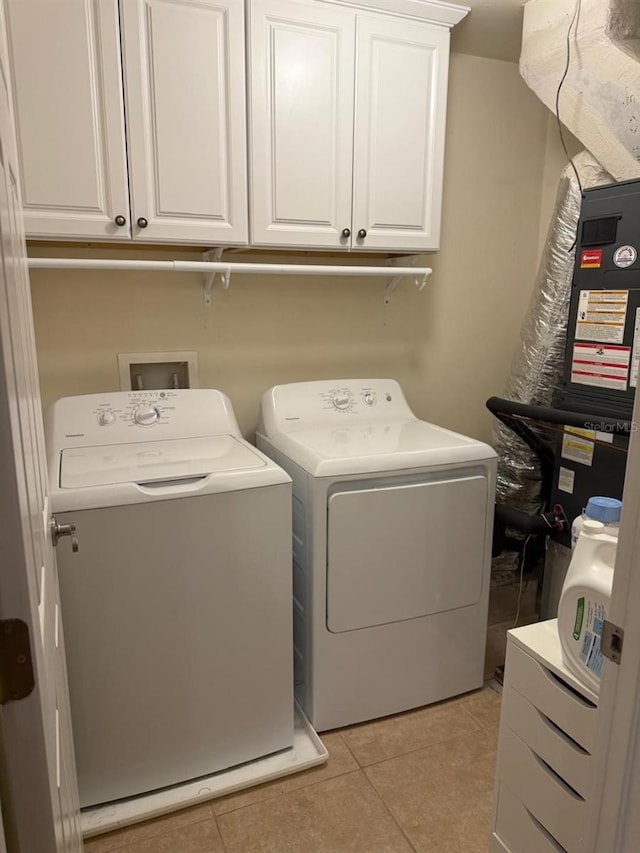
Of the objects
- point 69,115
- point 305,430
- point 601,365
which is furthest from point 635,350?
point 69,115

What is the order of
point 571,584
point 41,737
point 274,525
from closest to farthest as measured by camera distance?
point 41,737 → point 571,584 → point 274,525

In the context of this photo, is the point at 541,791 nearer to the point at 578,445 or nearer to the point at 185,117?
the point at 578,445

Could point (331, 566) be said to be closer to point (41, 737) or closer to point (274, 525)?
point (274, 525)

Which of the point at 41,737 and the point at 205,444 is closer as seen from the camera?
the point at 41,737

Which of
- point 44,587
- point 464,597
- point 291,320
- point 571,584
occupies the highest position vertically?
point 291,320

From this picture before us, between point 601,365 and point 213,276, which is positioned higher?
point 213,276

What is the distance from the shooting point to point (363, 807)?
1.75 metres

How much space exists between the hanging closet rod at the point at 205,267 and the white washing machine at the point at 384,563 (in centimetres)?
51

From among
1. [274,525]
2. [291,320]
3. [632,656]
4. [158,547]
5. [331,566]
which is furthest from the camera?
[291,320]

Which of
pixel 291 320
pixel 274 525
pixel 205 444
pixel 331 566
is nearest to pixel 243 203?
pixel 291 320

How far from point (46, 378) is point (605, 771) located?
6.49 feet

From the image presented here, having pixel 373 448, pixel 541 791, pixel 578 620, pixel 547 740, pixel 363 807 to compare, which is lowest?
pixel 363 807

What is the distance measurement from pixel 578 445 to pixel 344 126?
1346 mm

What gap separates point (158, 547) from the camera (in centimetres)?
162
